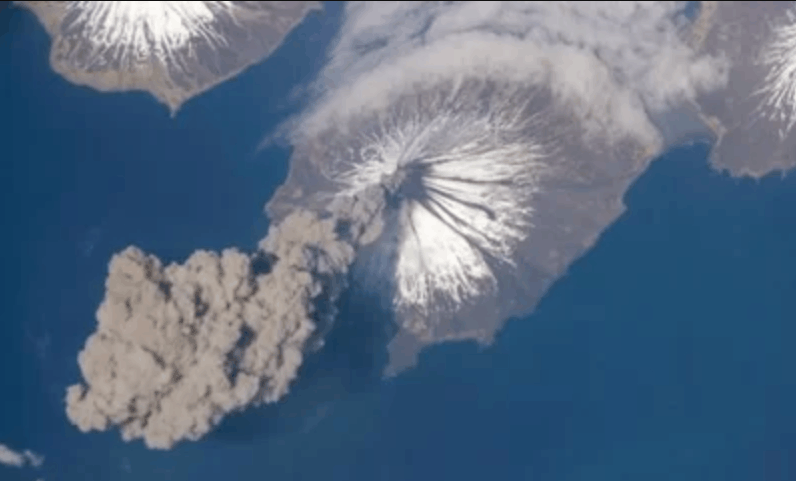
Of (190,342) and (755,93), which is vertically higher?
(755,93)

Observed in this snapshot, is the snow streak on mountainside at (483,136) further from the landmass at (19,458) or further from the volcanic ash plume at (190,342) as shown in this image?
the landmass at (19,458)

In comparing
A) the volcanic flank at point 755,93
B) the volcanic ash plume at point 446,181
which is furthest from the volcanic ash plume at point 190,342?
the volcanic flank at point 755,93

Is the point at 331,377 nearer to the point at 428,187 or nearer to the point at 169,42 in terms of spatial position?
the point at 428,187

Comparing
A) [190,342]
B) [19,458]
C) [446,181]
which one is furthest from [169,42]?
[19,458]

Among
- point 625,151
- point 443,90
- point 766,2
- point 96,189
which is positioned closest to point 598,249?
point 625,151

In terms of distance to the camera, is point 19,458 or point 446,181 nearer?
point 19,458

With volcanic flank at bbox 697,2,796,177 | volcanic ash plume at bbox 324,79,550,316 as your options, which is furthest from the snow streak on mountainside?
volcanic flank at bbox 697,2,796,177
